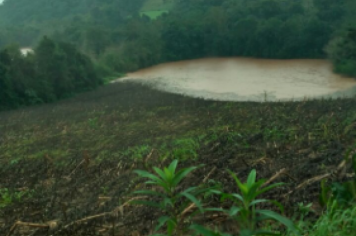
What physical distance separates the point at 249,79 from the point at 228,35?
18926mm

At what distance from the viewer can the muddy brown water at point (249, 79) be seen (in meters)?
31.3

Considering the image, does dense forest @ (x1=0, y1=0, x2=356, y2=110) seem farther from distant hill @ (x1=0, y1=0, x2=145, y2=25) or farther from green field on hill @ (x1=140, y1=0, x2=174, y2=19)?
distant hill @ (x1=0, y1=0, x2=145, y2=25)

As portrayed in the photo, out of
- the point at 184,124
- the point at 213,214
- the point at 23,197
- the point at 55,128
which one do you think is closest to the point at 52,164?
the point at 23,197

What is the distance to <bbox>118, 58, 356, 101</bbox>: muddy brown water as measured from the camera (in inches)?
1230

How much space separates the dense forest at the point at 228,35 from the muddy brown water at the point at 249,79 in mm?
1881

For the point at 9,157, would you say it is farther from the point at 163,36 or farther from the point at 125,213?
the point at 163,36

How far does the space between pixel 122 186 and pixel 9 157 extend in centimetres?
677

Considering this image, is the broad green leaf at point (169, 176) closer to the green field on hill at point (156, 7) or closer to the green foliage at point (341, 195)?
the green foliage at point (341, 195)

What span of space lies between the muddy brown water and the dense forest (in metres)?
1.88

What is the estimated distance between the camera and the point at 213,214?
5.61 m

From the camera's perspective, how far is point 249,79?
3844 cm

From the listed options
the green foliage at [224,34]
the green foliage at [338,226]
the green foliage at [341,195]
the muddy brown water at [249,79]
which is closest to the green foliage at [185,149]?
the green foliage at [341,195]

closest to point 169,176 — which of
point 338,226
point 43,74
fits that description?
point 338,226

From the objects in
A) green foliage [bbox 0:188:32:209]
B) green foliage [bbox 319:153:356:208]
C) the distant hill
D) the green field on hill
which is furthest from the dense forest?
green foliage [bbox 319:153:356:208]
